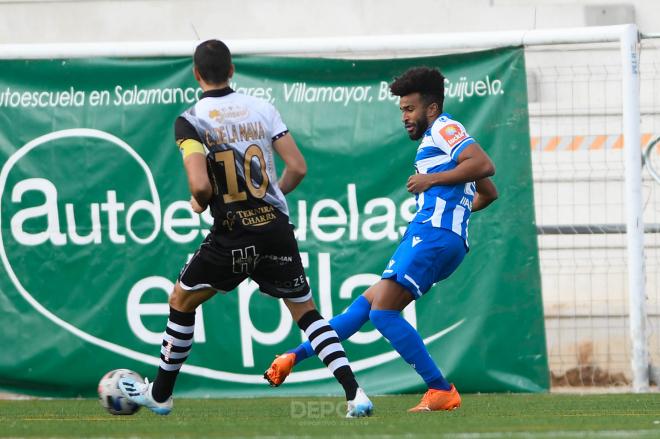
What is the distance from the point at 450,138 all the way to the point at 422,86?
374 millimetres

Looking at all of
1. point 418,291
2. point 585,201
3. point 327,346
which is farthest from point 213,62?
point 585,201

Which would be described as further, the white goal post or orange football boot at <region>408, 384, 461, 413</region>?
the white goal post

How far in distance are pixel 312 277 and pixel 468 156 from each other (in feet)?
7.90

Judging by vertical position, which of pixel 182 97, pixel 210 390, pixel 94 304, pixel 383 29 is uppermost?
pixel 383 29

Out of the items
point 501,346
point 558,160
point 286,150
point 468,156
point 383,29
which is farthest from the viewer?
point 383,29

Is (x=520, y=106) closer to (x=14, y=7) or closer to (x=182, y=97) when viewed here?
(x=182, y=97)

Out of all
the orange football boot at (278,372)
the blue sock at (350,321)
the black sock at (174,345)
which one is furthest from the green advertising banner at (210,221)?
the black sock at (174,345)

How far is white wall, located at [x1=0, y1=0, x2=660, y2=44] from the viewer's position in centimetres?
1180

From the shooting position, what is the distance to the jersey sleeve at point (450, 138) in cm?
746

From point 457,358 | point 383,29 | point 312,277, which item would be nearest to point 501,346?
point 457,358

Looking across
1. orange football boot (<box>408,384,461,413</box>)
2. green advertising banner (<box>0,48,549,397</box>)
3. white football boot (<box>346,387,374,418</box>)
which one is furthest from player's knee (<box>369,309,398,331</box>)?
green advertising banner (<box>0,48,549,397</box>)

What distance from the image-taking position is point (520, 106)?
31.0 feet

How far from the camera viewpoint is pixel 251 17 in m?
12.1

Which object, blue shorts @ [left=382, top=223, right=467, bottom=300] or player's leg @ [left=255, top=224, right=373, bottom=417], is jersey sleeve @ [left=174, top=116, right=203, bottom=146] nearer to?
player's leg @ [left=255, top=224, right=373, bottom=417]
